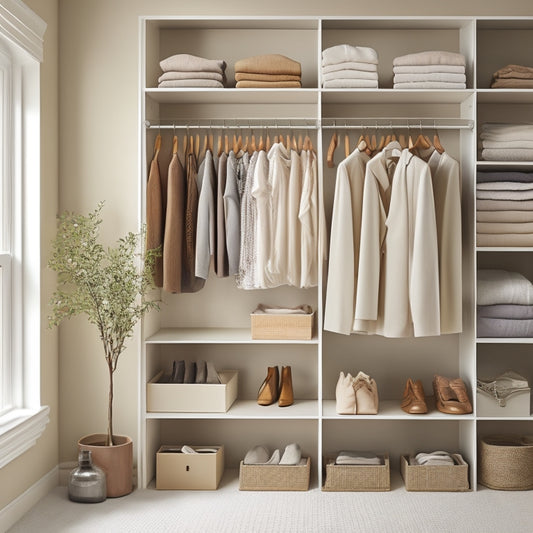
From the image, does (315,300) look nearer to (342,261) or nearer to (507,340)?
(342,261)

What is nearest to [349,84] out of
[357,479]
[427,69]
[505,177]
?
[427,69]

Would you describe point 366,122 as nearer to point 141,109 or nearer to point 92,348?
point 141,109

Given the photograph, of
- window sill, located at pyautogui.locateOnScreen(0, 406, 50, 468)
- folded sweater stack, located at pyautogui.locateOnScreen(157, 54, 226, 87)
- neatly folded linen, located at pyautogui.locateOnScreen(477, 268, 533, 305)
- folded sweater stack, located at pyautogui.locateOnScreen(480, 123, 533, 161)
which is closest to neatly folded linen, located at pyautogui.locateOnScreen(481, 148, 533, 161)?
folded sweater stack, located at pyautogui.locateOnScreen(480, 123, 533, 161)

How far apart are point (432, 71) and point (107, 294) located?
75.0 inches

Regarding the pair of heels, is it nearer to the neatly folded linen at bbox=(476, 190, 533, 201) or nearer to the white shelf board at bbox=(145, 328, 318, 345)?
the white shelf board at bbox=(145, 328, 318, 345)

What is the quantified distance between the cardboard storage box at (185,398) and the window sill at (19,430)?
0.51m

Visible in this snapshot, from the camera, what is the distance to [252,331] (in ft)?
11.8

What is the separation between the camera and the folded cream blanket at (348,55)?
11.5ft

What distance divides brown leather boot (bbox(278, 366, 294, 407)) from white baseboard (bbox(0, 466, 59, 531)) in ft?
3.94

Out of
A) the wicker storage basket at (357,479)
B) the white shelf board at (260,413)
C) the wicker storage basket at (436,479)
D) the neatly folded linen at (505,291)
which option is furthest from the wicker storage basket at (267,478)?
the neatly folded linen at (505,291)

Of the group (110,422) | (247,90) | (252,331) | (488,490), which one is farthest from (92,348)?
(488,490)

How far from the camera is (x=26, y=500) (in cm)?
325

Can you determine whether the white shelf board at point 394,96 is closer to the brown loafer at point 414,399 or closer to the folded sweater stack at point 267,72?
the folded sweater stack at point 267,72

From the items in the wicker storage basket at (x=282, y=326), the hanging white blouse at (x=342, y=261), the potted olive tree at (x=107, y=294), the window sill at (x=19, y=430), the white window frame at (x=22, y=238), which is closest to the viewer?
the window sill at (x=19, y=430)
